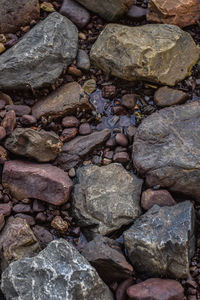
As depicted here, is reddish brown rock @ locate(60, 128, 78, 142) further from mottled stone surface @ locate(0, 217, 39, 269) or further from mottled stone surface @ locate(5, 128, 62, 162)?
mottled stone surface @ locate(0, 217, 39, 269)

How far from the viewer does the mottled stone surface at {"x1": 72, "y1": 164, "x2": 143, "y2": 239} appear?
336 cm

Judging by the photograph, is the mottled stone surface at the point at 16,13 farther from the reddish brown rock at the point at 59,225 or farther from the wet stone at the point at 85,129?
the reddish brown rock at the point at 59,225

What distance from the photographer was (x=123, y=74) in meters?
3.88

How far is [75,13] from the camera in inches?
164

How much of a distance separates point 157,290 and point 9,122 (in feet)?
5.81

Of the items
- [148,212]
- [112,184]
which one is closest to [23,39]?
[112,184]

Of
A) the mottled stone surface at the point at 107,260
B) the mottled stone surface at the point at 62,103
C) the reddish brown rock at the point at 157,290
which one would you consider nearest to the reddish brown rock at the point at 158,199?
the mottled stone surface at the point at 107,260

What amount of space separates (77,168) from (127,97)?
0.80 meters

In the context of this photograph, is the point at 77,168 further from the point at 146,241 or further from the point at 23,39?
the point at 23,39

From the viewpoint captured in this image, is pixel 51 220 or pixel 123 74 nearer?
pixel 51 220

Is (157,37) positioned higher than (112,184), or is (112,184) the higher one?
(157,37)

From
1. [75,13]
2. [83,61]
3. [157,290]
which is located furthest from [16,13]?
[157,290]

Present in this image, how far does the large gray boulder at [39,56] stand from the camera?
12.2ft

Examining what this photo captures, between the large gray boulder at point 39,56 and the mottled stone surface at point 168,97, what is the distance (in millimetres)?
858
